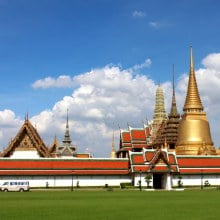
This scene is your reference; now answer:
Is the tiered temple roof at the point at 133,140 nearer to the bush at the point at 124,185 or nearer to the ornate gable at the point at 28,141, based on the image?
the ornate gable at the point at 28,141

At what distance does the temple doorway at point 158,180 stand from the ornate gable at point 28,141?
60.2 feet

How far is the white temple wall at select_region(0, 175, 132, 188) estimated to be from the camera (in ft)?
211

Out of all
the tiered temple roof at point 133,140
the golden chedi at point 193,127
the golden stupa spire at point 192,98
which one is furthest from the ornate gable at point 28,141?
the golden stupa spire at point 192,98

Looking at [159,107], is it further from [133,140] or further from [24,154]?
[24,154]

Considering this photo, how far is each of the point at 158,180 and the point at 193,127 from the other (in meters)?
22.9

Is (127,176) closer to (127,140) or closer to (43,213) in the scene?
(127,140)

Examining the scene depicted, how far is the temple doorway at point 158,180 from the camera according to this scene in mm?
66750

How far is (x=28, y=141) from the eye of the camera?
75.6 meters

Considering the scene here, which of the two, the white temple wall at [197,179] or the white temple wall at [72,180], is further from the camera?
the white temple wall at [197,179]

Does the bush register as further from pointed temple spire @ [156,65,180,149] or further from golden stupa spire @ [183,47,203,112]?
golden stupa spire @ [183,47,203,112]

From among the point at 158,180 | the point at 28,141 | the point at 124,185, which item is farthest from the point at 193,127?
the point at 28,141

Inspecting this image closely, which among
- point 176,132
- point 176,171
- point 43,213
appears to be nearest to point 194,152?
point 176,132

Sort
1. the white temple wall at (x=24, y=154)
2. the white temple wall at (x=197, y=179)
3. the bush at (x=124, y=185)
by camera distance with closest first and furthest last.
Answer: the bush at (x=124, y=185)
the white temple wall at (x=197, y=179)
the white temple wall at (x=24, y=154)

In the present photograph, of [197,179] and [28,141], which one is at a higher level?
[28,141]
